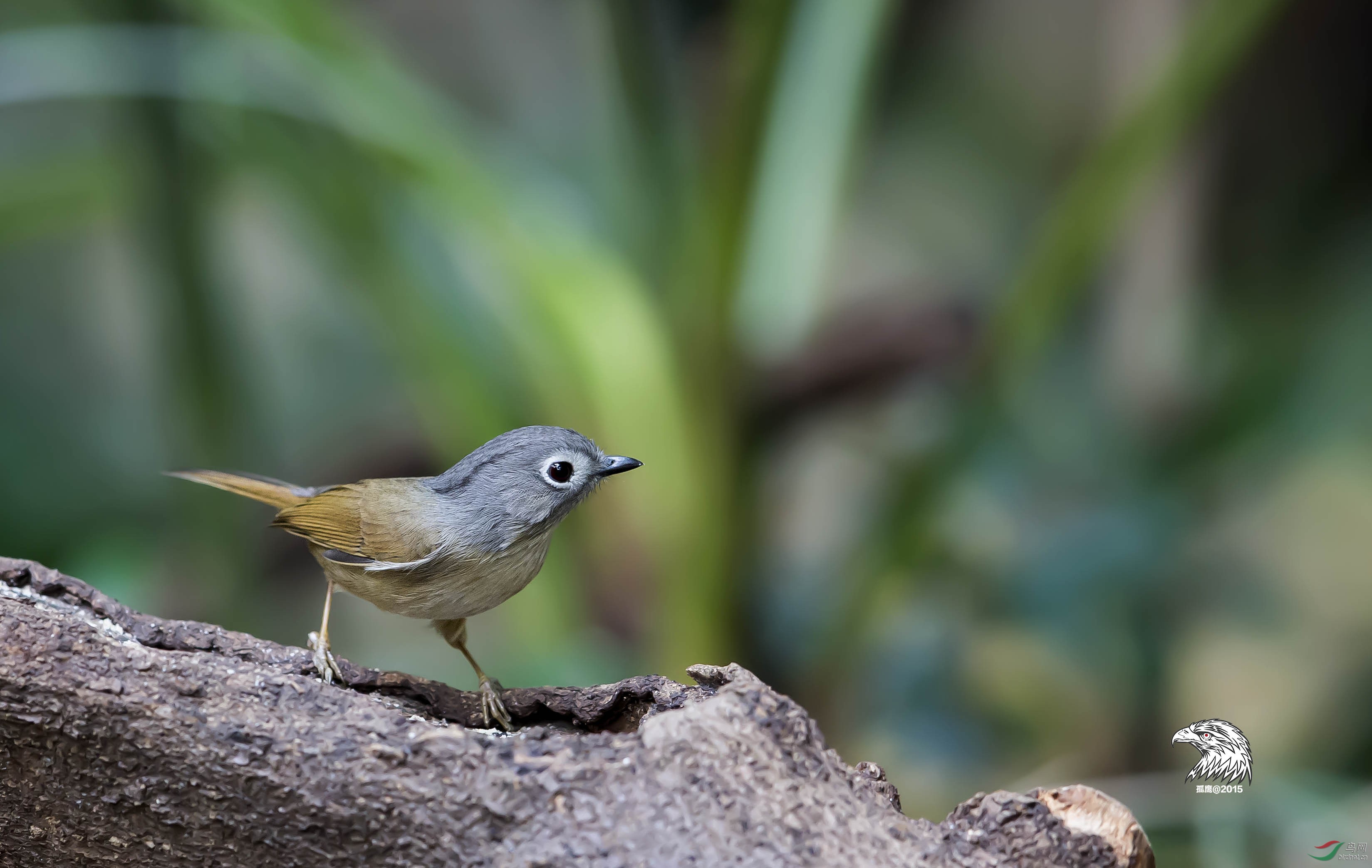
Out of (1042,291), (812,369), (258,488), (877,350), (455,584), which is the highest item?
(877,350)

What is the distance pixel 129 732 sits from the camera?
61.9 inches

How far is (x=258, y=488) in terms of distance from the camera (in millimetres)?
2648

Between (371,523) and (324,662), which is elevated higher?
(371,523)

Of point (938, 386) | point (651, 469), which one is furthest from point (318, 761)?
point (938, 386)

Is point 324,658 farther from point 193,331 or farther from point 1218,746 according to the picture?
point 193,331

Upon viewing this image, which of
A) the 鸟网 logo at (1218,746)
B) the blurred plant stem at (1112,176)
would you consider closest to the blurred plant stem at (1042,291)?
the blurred plant stem at (1112,176)

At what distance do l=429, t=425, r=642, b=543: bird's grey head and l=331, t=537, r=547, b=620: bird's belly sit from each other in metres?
0.06

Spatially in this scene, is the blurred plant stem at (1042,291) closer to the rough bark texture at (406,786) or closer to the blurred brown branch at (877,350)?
the blurred brown branch at (877,350)

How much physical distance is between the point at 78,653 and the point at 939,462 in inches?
115

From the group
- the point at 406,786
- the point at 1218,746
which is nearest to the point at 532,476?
the point at 406,786

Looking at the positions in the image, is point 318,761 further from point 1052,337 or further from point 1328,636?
point 1328,636

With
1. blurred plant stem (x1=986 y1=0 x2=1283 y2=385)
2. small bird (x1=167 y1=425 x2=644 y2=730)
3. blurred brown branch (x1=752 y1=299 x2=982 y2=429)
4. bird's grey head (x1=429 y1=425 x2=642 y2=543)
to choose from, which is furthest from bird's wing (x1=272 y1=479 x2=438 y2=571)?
blurred brown branch (x1=752 y1=299 x2=982 y2=429)

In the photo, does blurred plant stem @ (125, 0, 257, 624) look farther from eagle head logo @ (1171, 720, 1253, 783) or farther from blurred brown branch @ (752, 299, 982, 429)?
eagle head logo @ (1171, 720, 1253, 783)

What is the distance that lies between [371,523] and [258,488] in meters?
0.54
